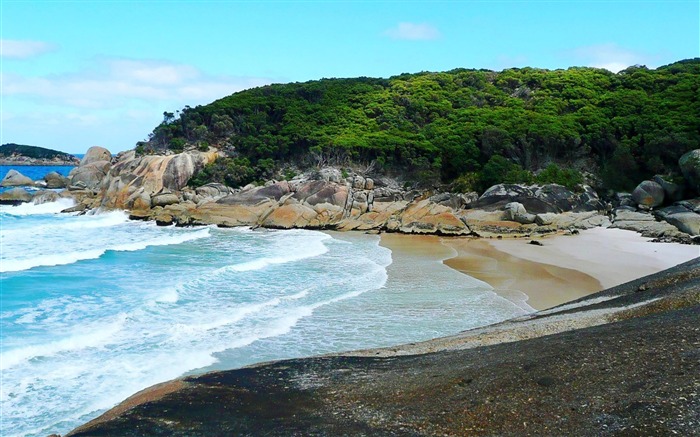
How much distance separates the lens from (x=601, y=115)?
167ft

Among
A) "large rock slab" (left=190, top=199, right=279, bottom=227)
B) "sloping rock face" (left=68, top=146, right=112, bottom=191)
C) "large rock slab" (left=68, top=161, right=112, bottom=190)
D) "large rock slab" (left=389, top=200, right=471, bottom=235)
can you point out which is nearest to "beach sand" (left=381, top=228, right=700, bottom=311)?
"large rock slab" (left=389, top=200, right=471, bottom=235)

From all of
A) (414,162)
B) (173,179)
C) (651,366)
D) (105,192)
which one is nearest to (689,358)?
(651,366)

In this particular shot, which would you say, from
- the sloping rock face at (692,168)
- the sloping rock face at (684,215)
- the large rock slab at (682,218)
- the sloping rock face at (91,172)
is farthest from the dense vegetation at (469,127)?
the large rock slab at (682,218)

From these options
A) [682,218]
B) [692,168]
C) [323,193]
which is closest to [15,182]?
[323,193]

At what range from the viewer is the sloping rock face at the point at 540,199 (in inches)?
1526

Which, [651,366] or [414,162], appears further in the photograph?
[414,162]

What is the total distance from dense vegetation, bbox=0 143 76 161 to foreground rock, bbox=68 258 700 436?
173m

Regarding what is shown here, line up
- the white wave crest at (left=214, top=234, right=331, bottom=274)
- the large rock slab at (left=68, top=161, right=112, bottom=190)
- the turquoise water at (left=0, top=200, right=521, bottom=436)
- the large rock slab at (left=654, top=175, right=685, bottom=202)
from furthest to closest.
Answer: the large rock slab at (left=68, top=161, right=112, bottom=190) < the large rock slab at (left=654, top=175, right=685, bottom=202) < the white wave crest at (left=214, top=234, right=331, bottom=274) < the turquoise water at (left=0, top=200, right=521, bottom=436)

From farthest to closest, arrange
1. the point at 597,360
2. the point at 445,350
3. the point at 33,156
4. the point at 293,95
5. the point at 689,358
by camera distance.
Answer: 1. the point at 33,156
2. the point at 293,95
3. the point at 445,350
4. the point at 597,360
5. the point at 689,358

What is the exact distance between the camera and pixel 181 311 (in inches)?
731

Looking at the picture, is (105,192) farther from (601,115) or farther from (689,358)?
(689,358)

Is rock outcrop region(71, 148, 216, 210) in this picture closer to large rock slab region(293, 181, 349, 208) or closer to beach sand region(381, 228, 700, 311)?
large rock slab region(293, 181, 349, 208)

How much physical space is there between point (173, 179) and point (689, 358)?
47.8 metres

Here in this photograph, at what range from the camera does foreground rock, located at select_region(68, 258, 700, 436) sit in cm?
629
